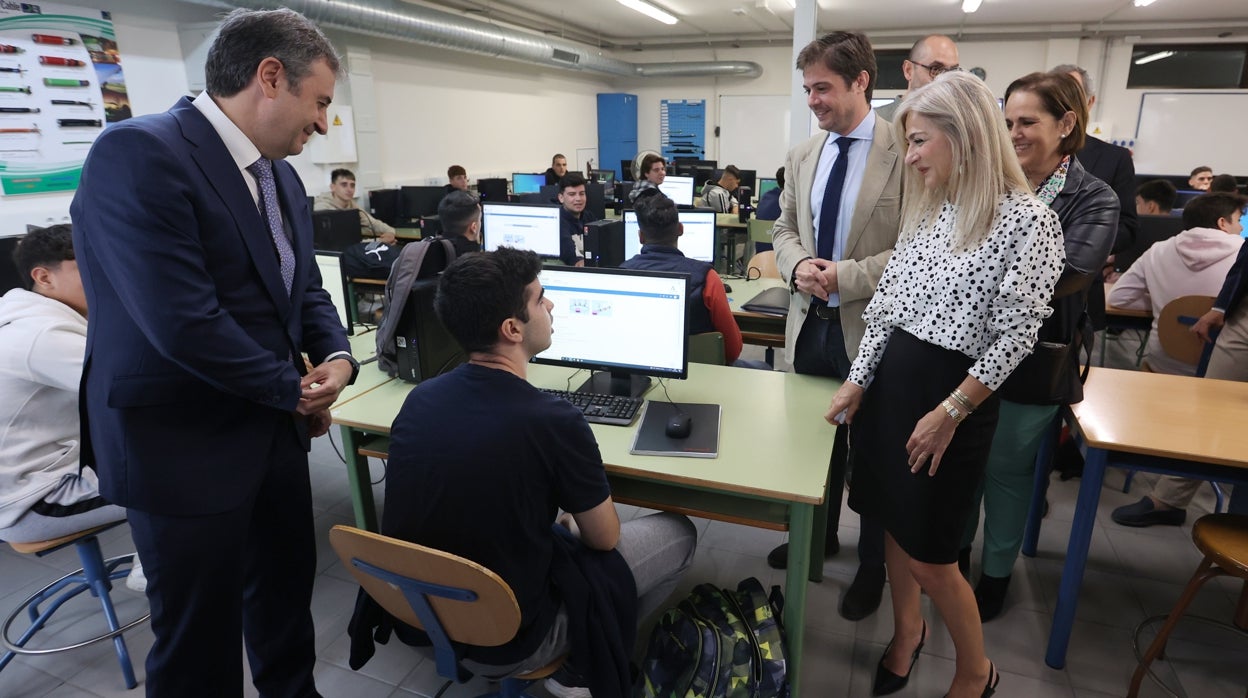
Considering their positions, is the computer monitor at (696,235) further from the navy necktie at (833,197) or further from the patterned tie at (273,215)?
the patterned tie at (273,215)

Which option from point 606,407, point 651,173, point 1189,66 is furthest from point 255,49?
point 1189,66

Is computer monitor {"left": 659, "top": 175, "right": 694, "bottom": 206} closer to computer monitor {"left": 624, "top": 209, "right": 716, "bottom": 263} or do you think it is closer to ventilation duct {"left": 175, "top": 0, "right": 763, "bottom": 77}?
computer monitor {"left": 624, "top": 209, "right": 716, "bottom": 263}

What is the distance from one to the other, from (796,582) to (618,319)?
0.92 meters

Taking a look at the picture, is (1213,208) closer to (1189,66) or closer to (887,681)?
(887,681)

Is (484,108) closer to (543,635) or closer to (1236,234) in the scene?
(1236,234)

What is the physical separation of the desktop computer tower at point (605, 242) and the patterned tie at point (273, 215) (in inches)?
94.3

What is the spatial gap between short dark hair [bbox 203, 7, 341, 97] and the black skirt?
57.0 inches

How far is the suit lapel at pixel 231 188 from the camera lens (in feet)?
4.22

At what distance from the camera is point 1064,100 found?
1771mm

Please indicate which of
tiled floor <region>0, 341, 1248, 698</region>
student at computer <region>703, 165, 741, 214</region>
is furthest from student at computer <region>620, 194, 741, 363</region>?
student at computer <region>703, 165, 741, 214</region>

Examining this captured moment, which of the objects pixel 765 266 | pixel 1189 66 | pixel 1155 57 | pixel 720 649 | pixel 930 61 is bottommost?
pixel 720 649

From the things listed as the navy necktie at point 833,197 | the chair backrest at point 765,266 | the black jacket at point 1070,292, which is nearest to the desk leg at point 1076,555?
the black jacket at point 1070,292

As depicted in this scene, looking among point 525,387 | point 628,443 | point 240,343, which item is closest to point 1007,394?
point 628,443

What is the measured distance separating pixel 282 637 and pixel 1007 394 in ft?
6.87
